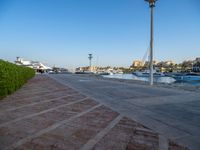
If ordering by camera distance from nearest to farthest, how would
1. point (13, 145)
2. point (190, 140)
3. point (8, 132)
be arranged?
point (13, 145)
point (190, 140)
point (8, 132)

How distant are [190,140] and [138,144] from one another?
45.4 inches

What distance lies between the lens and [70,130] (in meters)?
4.17

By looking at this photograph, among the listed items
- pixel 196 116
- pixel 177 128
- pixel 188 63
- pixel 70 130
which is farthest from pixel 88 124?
pixel 188 63

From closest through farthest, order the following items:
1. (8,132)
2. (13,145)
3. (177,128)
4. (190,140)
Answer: (13,145)
(190,140)
(8,132)
(177,128)

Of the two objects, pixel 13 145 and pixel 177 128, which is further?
pixel 177 128

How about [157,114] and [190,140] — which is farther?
[157,114]

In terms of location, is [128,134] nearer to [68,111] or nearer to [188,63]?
[68,111]

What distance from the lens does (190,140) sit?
3.72 metres

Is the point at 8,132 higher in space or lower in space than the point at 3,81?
lower

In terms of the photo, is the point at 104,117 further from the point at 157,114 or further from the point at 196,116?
the point at 196,116

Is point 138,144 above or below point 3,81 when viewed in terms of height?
below

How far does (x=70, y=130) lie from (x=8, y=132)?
133cm

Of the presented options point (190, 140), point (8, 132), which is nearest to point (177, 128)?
point (190, 140)

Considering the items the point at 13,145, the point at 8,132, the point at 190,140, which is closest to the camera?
the point at 13,145
